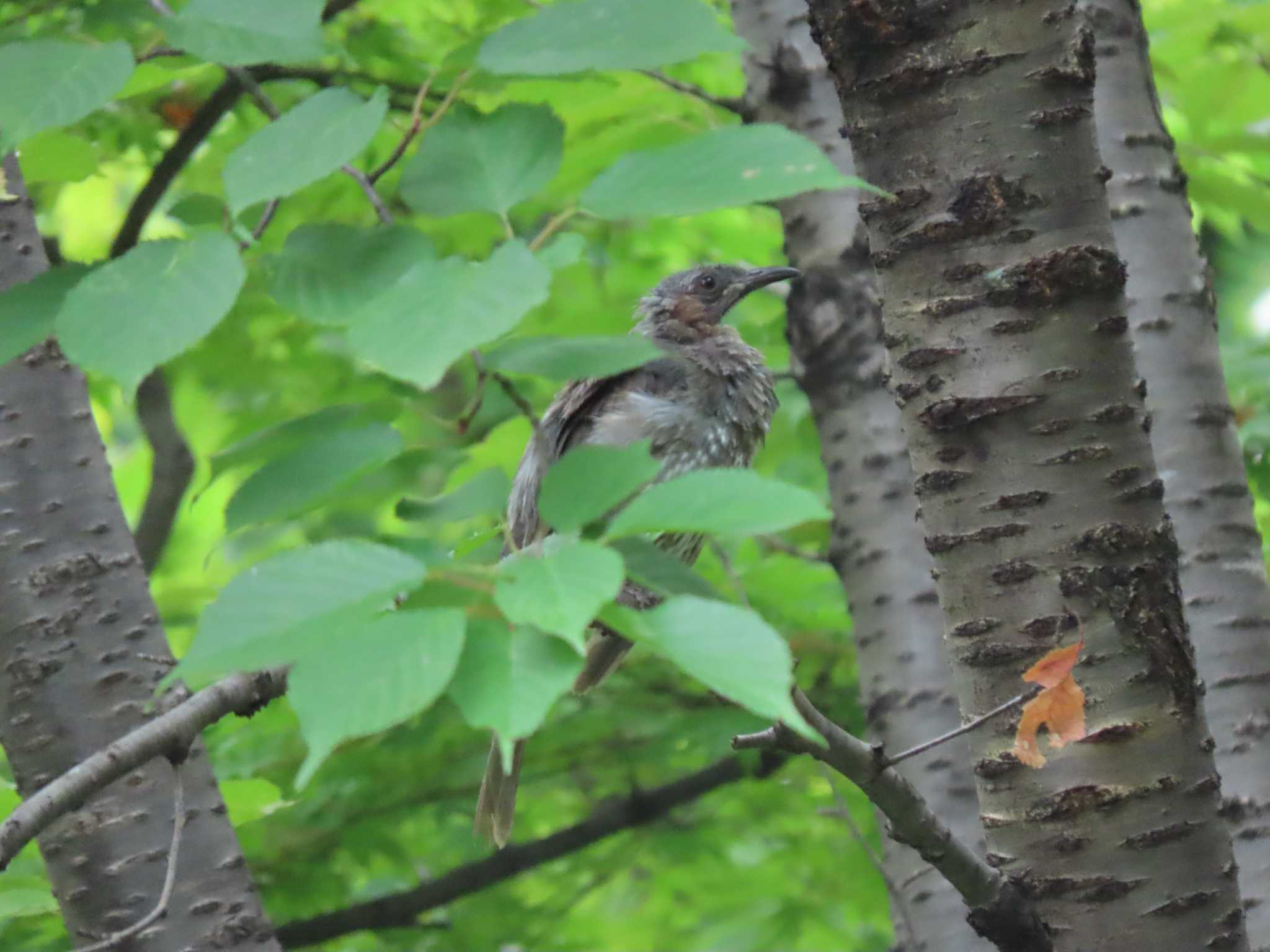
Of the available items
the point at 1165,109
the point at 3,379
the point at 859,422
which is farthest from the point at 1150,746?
the point at 1165,109

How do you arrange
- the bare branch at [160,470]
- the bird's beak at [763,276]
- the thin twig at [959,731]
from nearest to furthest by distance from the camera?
the thin twig at [959,731] → the bird's beak at [763,276] → the bare branch at [160,470]

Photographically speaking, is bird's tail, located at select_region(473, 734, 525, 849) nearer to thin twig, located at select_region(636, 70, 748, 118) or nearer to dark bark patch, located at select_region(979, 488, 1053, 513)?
dark bark patch, located at select_region(979, 488, 1053, 513)

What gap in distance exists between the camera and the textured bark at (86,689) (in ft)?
7.72

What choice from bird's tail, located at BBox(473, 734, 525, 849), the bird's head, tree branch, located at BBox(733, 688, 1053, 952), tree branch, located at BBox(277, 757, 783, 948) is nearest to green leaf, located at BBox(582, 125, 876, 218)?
tree branch, located at BBox(733, 688, 1053, 952)

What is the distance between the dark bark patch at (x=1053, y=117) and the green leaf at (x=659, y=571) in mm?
824

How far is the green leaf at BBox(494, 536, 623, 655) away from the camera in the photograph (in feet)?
2.98

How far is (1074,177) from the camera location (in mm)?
1627

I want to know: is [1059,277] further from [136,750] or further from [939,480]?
[136,750]

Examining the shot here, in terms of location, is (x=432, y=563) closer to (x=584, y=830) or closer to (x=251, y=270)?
(x=251, y=270)

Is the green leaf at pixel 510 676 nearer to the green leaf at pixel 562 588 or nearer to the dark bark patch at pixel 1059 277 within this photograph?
the green leaf at pixel 562 588

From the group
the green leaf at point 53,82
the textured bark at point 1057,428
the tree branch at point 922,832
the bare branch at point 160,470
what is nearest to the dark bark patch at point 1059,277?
the textured bark at point 1057,428

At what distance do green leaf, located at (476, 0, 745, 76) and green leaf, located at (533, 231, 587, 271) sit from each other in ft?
0.46

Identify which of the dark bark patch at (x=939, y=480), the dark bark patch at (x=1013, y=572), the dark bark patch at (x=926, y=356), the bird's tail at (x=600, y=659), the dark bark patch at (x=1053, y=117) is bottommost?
the bird's tail at (x=600, y=659)

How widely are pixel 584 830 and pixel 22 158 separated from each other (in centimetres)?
256
